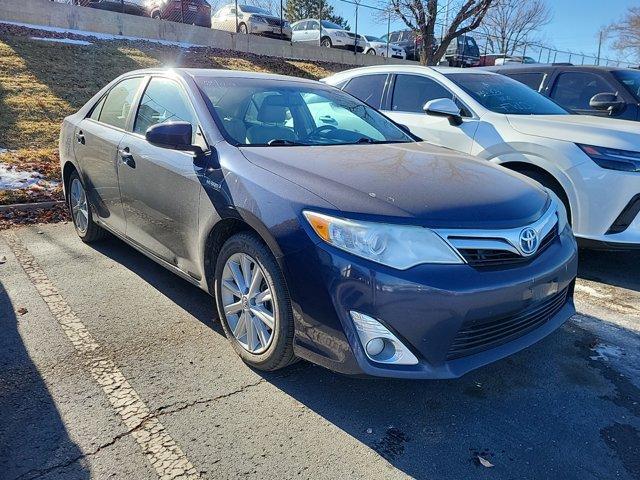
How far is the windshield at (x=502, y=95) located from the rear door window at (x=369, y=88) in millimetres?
850

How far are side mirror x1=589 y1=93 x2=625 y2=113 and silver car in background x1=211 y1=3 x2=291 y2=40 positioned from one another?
51.2 ft

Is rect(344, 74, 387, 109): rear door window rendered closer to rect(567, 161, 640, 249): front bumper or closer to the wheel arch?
rect(567, 161, 640, 249): front bumper

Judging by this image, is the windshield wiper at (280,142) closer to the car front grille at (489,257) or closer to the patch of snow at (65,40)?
the car front grille at (489,257)

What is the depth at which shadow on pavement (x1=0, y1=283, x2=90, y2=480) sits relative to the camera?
80.7 inches

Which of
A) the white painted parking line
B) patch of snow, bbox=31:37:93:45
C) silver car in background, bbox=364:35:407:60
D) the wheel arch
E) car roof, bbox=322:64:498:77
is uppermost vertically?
silver car in background, bbox=364:35:407:60

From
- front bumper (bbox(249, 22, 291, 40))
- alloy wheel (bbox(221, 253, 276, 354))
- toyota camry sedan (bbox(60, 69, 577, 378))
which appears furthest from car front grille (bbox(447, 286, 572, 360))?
front bumper (bbox(249, 22, 291, 40))

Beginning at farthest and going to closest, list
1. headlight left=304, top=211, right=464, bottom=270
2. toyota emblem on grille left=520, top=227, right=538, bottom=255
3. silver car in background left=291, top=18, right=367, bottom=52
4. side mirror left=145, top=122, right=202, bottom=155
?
silver car in background left=291, top=18, right=367, bottom=52
side mirror left=145, top=122, right=202, bottom=155
toyota emblem on grille left=520, top=227, right=538, bottom=255
headlight left=304, top=211, right=464, bottom=270

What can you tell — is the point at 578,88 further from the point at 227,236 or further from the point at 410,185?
the point at 227,236

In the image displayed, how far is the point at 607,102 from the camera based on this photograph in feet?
20.3

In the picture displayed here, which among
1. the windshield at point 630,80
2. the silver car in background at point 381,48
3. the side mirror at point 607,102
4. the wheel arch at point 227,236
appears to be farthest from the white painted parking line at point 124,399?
the silver car in background at point 381,48

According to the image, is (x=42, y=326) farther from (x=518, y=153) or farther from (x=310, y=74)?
(x=310, y=74)

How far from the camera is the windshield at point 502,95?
198 inches

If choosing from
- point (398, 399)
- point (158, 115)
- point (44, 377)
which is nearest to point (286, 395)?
point (398, 399)

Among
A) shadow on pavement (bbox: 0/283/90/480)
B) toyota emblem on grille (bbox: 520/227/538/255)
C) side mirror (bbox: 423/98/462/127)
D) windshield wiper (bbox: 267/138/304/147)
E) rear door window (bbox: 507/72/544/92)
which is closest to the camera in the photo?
shadow on pavement (bbox: 0/283/90/480)
